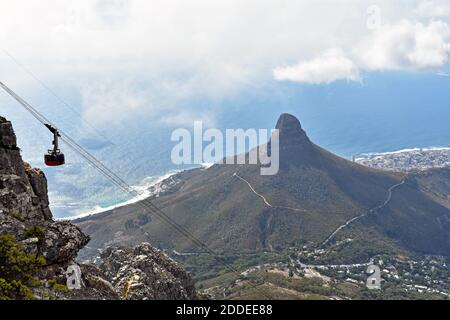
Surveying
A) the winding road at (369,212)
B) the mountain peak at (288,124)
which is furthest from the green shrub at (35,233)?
the mountain peak at (288,124)

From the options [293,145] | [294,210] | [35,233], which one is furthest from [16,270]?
[293,145]

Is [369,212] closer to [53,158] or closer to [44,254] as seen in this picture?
[53,158]

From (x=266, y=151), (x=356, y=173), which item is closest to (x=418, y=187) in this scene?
(x=356, y=173)

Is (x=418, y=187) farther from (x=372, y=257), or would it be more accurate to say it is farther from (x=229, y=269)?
(x=229, y=269)

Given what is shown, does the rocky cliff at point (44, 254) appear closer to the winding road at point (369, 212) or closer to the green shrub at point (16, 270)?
the green shrub at point (16, 270)

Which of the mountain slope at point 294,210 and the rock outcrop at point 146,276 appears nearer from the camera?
the rock outcrop at point 146,276

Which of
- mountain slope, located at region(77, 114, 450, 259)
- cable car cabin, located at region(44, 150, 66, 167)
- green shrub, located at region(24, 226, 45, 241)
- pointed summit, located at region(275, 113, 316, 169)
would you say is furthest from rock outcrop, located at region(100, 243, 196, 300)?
pointed summit, located at region(275, 113, 316, 169)

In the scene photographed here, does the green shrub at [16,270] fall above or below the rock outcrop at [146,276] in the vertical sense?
above
